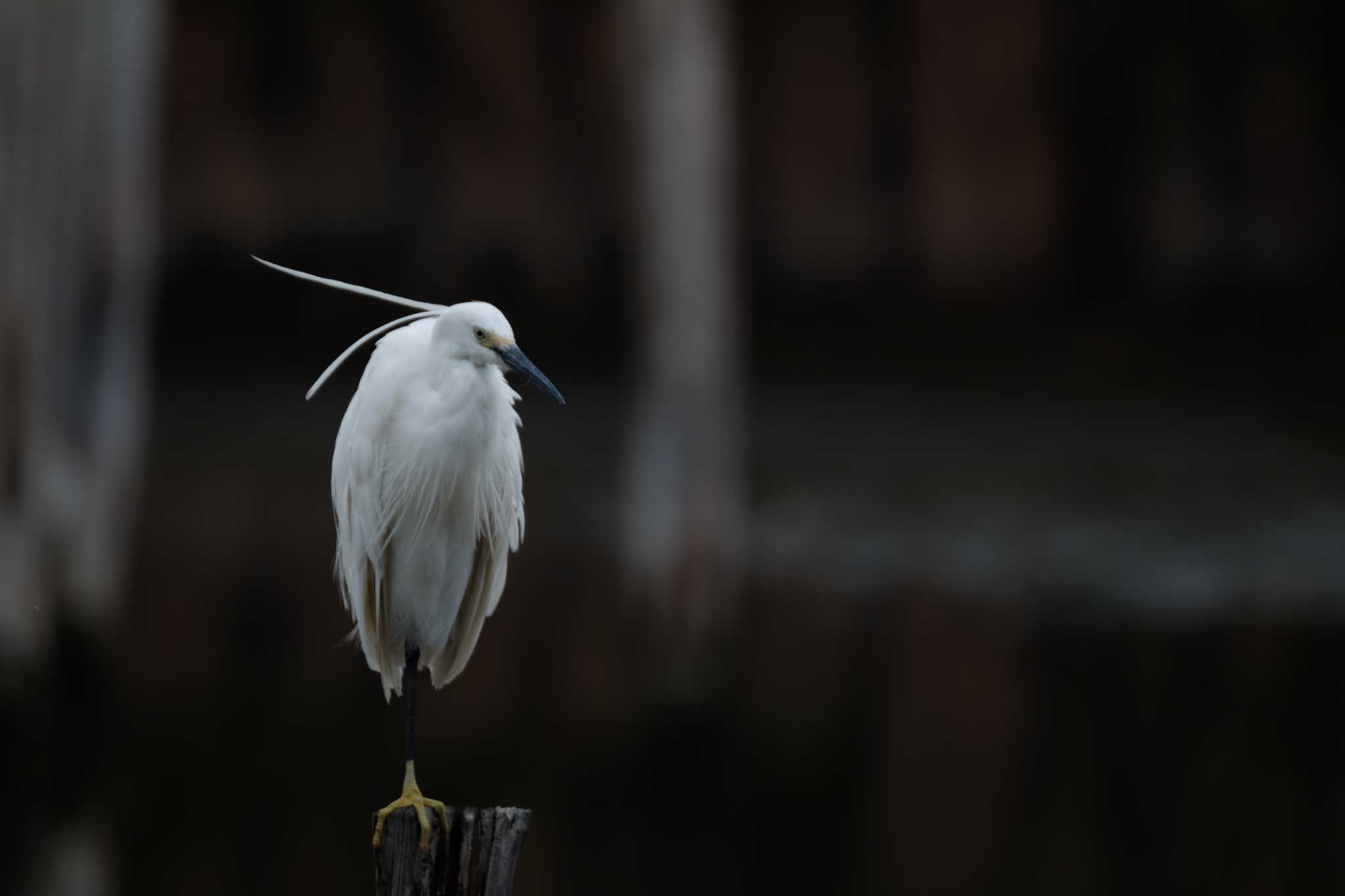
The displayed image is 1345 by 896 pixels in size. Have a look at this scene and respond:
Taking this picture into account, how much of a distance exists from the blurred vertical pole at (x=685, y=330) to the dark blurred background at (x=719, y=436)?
0.02 metres

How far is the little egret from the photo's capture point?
173cm

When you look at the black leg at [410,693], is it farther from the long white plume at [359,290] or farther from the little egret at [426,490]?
the long white plume at [359,290]

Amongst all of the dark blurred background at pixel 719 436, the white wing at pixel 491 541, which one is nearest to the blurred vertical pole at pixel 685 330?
the dark blurred background at pixel 719 436

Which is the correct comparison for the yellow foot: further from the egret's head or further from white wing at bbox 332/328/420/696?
the egret's head

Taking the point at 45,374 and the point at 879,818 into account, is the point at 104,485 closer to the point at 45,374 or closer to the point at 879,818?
the point at 45,374

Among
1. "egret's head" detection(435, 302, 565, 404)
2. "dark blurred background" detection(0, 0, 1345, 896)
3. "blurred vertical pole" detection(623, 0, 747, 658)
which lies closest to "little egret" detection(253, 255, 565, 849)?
"egret's head" detection(435, 302, 565, 404)

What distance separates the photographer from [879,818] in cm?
417

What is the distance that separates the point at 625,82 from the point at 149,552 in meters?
3.22

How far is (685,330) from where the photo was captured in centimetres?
478

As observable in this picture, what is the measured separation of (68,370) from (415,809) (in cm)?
288

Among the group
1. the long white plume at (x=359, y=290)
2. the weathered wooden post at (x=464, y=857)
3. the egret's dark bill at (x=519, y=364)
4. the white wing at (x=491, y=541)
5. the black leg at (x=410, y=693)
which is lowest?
the weathered wooden post at (x=464, y=857)

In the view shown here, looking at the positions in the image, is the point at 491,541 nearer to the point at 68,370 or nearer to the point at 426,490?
the point at 426,490

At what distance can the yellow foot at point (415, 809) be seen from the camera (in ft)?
5.57

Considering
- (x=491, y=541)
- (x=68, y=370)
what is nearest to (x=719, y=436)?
(x=68, y=370)
